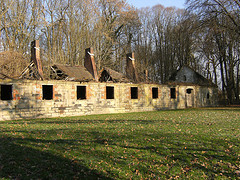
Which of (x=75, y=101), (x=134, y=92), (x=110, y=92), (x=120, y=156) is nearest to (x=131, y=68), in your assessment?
(x=134, y=92)

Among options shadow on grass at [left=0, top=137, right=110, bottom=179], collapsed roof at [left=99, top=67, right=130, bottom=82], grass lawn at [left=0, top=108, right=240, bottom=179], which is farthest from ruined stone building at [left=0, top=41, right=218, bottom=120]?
shadow on grass at [left=0, top=137, right=110, bottom=179]

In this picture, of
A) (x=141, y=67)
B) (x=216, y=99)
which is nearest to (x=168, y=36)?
(x=141, y=67)

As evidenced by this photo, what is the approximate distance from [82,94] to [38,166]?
636 inches

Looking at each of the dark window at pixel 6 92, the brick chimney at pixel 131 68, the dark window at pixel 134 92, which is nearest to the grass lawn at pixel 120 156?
the dark window at pixel 6 92

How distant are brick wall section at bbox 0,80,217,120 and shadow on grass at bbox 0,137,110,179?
30.5 ft

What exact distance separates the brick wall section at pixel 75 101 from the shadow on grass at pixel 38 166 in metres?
9.29

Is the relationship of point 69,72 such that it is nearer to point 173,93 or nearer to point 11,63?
point 11,63

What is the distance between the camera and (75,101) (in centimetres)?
1727

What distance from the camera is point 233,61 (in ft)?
98.3

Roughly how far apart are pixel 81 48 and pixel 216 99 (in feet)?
62.5

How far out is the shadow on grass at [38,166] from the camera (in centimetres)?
454

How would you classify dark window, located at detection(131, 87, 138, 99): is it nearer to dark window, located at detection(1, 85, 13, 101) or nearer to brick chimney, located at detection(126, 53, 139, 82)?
brick chimney, located at detection(126, 53, 139, 82)

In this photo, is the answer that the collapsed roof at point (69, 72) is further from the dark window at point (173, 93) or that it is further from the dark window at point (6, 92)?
the dark window at point (173, 93)

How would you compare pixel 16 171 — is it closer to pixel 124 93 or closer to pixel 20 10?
pixel 124 93
